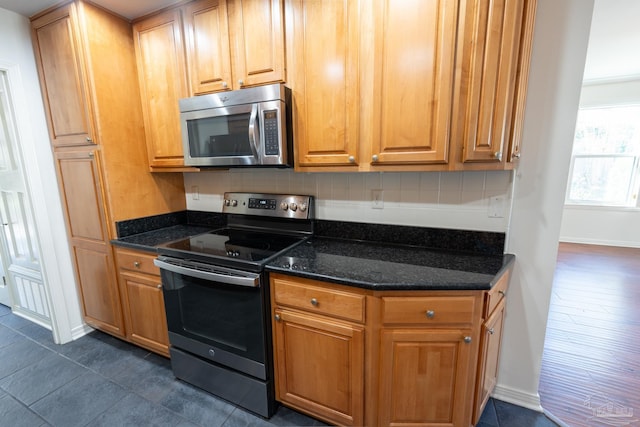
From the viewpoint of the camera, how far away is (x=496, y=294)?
138 cm

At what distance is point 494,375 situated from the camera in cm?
165

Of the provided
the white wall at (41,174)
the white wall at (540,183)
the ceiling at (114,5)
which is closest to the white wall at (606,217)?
the white wall at (540,183)

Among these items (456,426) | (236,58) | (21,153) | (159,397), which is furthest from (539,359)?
(21,153)

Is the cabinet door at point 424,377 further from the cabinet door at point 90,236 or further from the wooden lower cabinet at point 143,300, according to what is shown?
the cabinet door at point 90,236

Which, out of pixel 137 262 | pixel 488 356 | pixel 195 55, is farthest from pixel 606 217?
pixel 137 262

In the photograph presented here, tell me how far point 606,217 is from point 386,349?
586cm

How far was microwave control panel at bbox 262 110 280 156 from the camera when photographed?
1.55m

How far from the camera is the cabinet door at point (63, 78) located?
185cm

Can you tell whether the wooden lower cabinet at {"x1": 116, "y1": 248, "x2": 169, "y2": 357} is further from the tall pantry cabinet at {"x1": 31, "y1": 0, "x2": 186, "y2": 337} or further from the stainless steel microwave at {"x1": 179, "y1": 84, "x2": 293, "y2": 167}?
the stainless steel microwave at {"x1": 179, "y1": 84, "x2": 293, "y2": 167}

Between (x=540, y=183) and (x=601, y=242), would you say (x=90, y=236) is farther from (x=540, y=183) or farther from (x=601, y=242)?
(x=601, y=242)

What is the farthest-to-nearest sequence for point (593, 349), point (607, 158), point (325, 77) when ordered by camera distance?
1. point (607, 158)
2. point (593, 349)
3. point (325, 77)

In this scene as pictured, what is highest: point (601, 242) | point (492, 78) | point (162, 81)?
point (162, 81)

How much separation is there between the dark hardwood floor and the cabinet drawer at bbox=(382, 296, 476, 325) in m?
1.05

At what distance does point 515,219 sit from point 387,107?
0.93 metres
